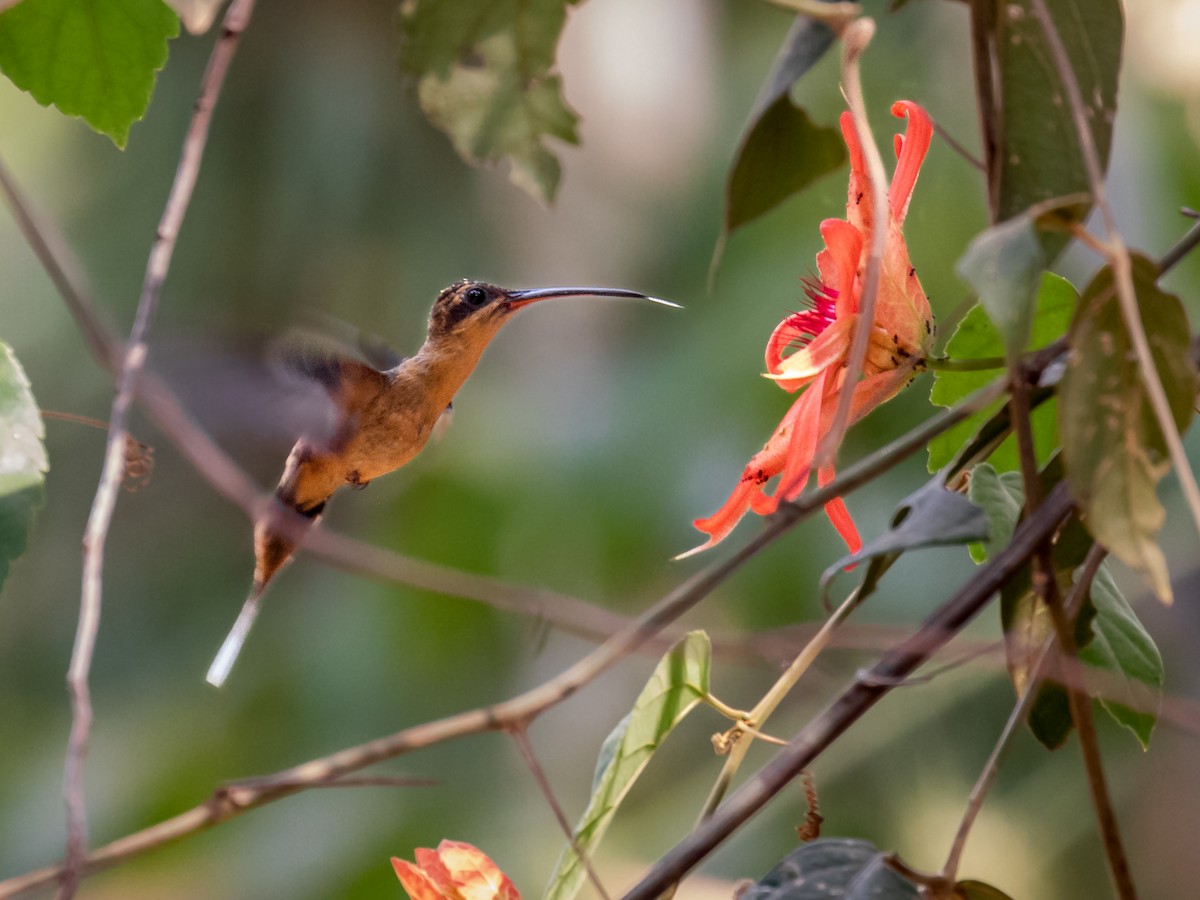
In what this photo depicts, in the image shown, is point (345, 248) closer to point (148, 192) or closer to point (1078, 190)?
point (148, 192)

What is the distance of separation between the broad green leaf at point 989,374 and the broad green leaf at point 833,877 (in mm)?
254

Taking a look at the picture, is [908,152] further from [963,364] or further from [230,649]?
[230,649]

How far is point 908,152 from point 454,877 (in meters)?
0.40

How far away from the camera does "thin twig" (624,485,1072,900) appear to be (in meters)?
0.41

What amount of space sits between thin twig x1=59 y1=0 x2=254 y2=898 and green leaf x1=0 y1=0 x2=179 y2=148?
0.12m

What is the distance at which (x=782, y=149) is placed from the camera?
479mm

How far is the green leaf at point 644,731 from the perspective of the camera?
1.94 feet

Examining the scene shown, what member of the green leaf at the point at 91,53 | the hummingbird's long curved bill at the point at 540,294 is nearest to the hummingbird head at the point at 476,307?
the hummingbird's long curved bill at the point at 540,294

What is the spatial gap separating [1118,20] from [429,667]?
2.71 m

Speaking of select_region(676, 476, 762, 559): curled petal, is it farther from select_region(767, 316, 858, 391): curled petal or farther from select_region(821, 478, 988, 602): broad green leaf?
select_region(821, 478, 988, 602): broad green leaf

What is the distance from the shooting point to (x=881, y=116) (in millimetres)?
2488

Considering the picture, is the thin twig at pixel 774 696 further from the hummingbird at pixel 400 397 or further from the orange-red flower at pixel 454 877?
the hummingbird at pixel 400 397

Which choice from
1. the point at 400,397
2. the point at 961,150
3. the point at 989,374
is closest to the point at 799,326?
the point at 989,374

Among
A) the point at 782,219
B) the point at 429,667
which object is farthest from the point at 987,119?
the point at 429,667
